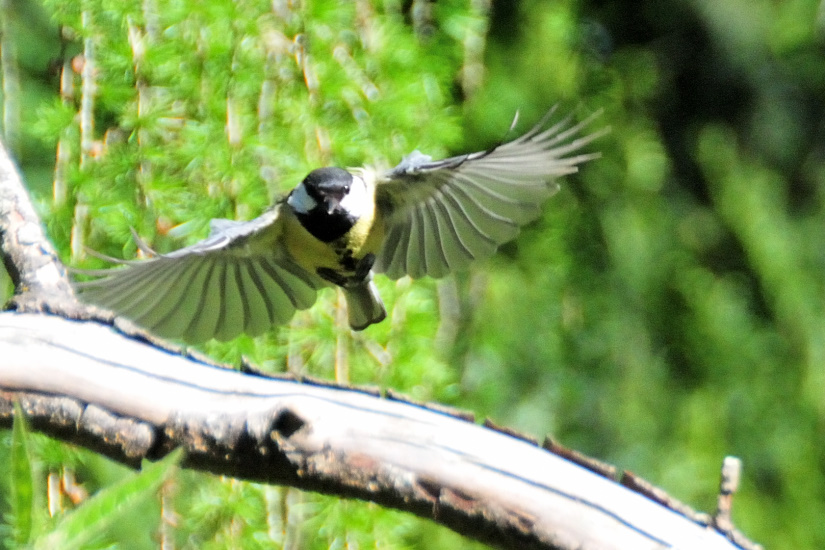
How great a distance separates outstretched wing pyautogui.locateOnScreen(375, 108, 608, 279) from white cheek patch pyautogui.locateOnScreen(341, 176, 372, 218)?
0.03 meters

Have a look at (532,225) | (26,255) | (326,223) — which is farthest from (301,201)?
(532,225)

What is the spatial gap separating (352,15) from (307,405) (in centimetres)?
107

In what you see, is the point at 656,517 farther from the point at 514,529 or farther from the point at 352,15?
the point at 352,15

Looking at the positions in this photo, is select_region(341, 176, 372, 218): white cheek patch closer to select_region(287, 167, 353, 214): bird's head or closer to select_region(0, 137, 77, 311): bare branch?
select_region(287, 167, 353, 214): bird's head

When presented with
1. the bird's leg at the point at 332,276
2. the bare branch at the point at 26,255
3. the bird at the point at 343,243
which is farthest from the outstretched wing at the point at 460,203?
the bare branch at the point at 26,255

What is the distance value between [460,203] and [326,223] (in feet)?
0.82

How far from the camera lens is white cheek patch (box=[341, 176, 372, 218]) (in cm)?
137

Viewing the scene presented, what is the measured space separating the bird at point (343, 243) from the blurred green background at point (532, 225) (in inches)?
4.4

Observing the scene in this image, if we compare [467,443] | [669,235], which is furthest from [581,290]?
[467,443]

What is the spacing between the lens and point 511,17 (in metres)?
2.49

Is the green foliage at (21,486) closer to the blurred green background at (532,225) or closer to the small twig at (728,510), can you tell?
the small twig at (728,510)

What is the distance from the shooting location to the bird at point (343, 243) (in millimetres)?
1359

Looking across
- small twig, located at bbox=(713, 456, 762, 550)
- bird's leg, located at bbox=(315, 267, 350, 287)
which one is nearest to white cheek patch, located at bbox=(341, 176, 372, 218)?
bird's leg, located at bbox=(315, 267, 350, 287)

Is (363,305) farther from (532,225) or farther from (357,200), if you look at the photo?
(532,225)
